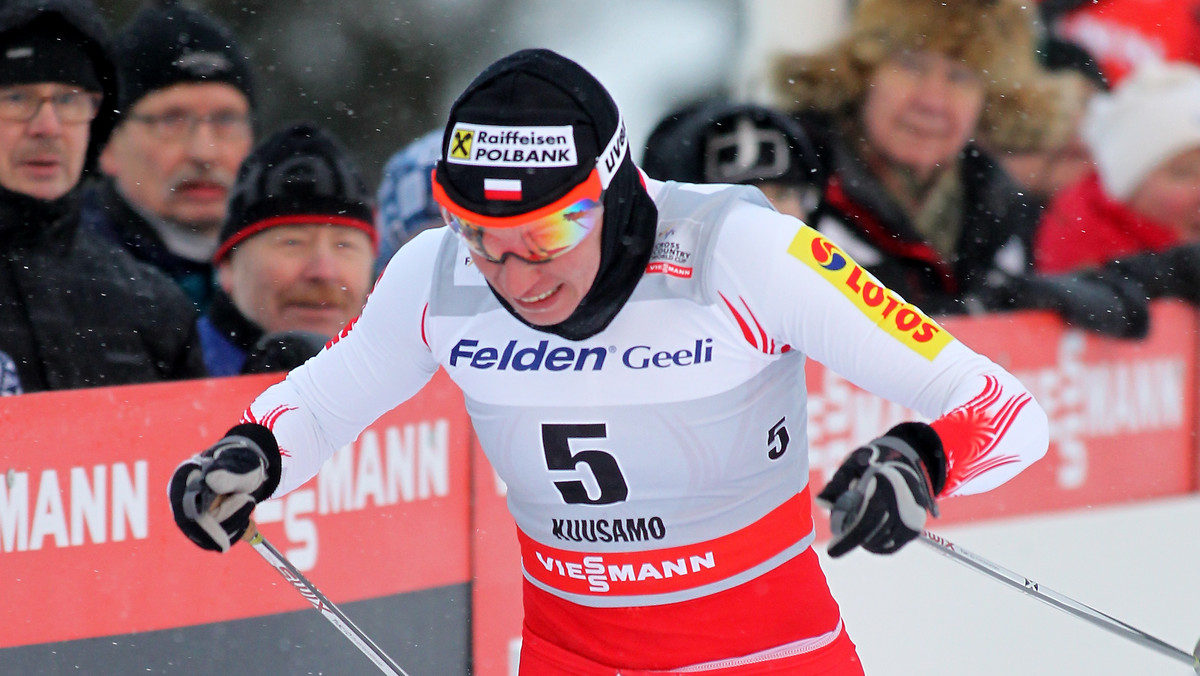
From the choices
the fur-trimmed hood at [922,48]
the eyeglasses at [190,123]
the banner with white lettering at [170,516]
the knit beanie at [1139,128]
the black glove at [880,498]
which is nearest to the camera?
the black glove at [880,498]

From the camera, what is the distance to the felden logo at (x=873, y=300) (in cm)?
224

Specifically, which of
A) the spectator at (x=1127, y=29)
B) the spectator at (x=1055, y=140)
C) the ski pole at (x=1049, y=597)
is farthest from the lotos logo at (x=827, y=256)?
the spectator at (x=1127, y=29)

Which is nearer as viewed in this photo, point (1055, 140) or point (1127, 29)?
point (1055, 140)

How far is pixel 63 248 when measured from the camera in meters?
3.38

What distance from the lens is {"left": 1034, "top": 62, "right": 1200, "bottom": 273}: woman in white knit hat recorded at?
567cm

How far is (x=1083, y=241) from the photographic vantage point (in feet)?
18.5

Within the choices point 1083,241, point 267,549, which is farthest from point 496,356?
point 1083,241

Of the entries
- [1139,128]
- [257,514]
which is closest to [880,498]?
[257,514]

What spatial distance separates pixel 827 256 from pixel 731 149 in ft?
7.04

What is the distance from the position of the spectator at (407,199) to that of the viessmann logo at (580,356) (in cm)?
179

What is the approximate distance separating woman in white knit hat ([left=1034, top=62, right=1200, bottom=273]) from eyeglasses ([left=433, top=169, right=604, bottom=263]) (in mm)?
3860

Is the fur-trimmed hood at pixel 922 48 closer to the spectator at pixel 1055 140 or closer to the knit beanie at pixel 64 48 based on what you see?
the spectator at pixel 1055 140

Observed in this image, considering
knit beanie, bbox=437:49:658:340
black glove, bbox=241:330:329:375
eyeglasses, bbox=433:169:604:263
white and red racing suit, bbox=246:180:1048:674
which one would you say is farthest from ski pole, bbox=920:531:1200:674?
black glove, bbox=241:330:329:375

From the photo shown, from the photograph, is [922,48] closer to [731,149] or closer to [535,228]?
[731,149]
